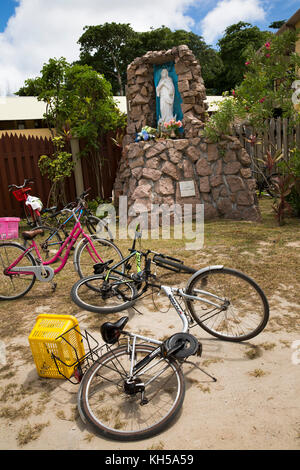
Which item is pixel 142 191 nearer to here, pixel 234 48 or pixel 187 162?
pixel 187 162

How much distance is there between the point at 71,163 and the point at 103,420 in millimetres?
7344

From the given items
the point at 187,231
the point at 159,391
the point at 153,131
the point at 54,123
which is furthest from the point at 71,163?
the point at 159,391

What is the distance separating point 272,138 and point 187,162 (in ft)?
11.9

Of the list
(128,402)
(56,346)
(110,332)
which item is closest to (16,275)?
(56,346)

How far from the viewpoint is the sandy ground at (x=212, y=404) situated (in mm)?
2195

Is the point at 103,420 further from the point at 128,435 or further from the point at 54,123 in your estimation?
the point at 54,123

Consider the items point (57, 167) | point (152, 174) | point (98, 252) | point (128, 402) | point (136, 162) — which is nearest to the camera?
point (128, 402)

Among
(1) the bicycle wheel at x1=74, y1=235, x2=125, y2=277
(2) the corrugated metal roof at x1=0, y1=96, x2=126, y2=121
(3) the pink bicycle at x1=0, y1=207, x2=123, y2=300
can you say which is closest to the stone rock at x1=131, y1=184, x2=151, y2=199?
(1) the bicycle wheel at x1=74, y1=235, x2=125, y2=277

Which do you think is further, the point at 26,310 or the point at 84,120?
the point at 84,120

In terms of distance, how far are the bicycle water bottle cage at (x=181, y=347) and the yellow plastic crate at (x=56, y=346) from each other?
29.1 inches

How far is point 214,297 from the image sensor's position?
3.13 metres

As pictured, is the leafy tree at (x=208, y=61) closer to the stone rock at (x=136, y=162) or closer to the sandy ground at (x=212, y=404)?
the stone rock at (x=136, y=162)

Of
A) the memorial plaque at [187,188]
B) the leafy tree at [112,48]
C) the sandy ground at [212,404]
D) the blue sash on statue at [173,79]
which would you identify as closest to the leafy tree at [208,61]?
the leafy tree at [112,48]
